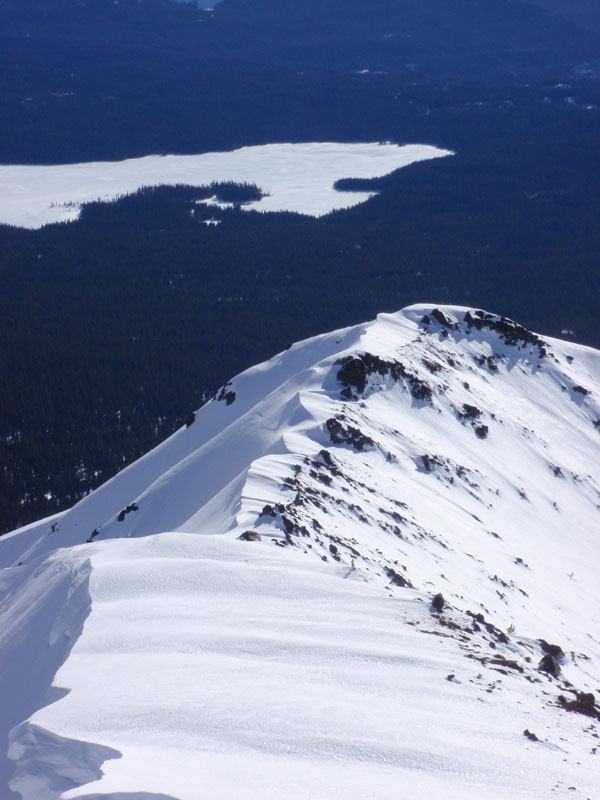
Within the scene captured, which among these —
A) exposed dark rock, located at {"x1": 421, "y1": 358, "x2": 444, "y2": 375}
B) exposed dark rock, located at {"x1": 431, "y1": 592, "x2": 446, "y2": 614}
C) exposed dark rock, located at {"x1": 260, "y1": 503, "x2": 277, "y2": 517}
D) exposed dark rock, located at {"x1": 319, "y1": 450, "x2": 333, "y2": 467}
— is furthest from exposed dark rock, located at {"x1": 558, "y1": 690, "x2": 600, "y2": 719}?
exposed dark rock, located at {"x1": 421, "y1": 358, "x2": 444, "y2": 375}

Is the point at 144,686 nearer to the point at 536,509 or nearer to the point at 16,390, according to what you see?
the point at 536,509

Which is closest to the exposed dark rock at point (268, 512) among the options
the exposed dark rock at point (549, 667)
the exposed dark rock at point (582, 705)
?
the exposed dark rock at point (549, 667)

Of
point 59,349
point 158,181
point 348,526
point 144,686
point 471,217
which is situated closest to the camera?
point 144,686

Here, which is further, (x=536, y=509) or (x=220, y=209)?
(x=220, y=209)


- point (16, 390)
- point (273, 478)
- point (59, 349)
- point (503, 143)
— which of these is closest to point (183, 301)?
point (59, 349)

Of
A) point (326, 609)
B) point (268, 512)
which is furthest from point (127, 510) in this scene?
point (326, 609)

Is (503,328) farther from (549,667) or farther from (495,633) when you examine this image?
(549,667)
